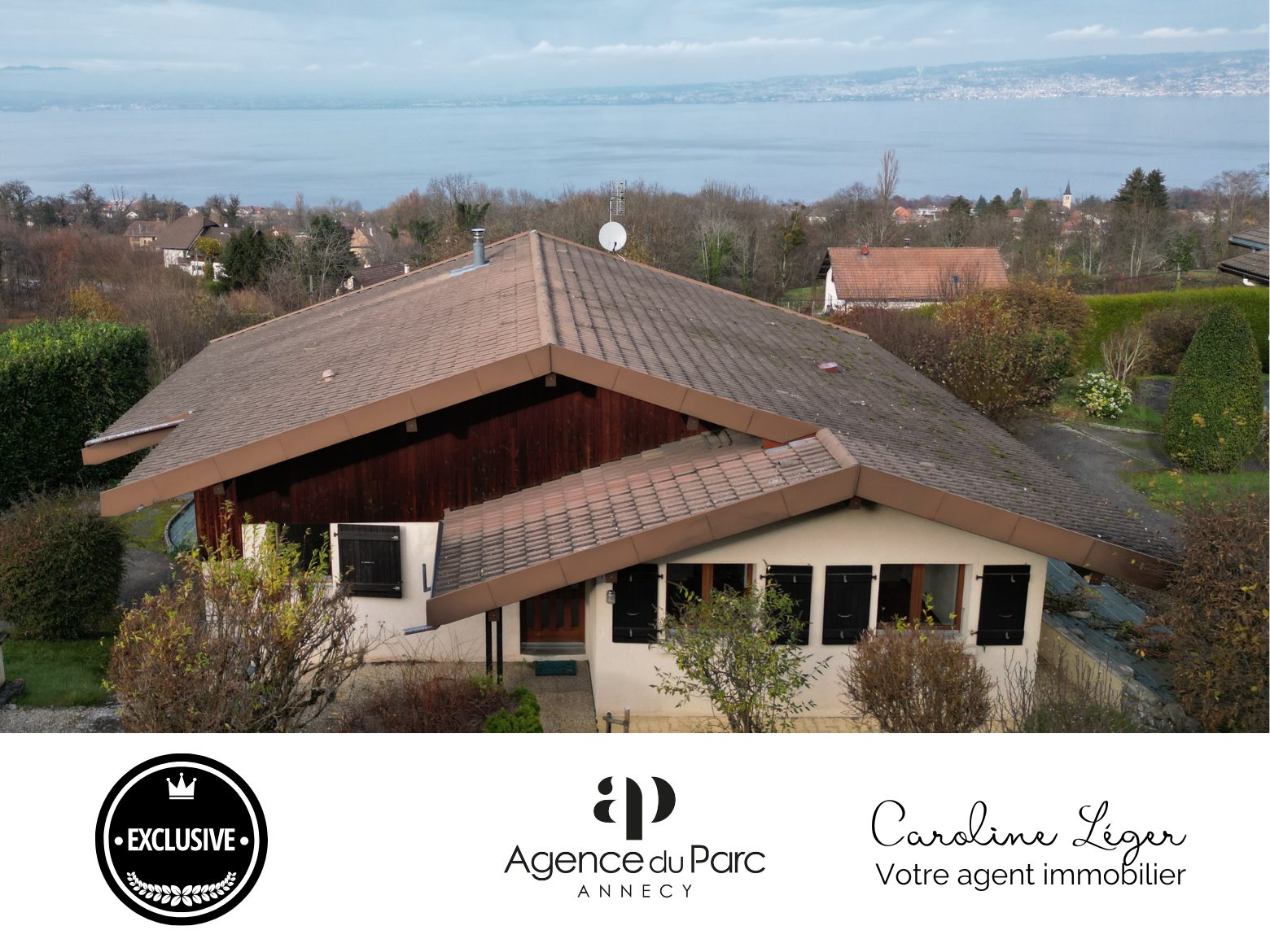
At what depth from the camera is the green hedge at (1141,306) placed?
Result: 34.7 metres

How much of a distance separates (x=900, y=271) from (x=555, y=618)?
1432 inches

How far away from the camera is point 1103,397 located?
2798 centimetres

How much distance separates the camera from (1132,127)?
15.6 meters

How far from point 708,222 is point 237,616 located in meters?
49.2

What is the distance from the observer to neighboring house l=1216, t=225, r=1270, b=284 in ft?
49.8

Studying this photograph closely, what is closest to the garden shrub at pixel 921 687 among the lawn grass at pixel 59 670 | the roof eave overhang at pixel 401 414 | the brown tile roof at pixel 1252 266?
the roof eave overhang at pixel 401 414

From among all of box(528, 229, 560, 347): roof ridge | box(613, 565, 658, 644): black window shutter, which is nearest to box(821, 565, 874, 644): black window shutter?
box(613, 565, 658, 644): black window shutter

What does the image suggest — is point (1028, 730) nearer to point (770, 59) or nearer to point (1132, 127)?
point (1132, 127)

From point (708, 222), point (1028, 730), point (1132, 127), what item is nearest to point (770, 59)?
point (1132, 127)

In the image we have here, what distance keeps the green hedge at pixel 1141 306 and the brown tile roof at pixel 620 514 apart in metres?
26.2

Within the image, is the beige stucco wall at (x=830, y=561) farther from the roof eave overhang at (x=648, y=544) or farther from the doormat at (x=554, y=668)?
the doormat at (x=554, y=668)

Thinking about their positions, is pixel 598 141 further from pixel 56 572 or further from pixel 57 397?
pixel 57 397

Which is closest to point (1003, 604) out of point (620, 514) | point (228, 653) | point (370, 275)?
point (620, 514)

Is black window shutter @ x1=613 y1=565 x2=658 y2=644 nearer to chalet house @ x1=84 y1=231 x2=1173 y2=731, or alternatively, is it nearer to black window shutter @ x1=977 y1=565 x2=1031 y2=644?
chalet house @ x1=84 y1=231 x2=1173 y2=731
